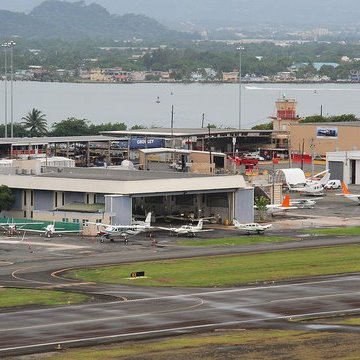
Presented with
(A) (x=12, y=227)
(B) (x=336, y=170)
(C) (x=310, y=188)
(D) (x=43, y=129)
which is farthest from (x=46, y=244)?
(D) (x=43, y=129)

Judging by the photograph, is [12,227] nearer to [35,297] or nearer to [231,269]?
[231,269]

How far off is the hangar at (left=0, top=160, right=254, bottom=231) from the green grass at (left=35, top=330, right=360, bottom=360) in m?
39.6

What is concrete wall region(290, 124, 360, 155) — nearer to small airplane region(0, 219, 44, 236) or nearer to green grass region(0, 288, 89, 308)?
small airplane region(0, 219, 44, 236)

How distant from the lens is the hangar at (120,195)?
93312mm

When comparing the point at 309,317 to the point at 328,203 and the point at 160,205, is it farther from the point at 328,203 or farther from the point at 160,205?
the point at 328,203

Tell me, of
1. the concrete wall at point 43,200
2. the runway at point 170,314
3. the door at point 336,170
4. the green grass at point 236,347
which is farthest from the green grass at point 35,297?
the door at point 336,170

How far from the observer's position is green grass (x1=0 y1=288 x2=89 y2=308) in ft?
202

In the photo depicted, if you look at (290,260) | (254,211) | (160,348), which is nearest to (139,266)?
(290,260)

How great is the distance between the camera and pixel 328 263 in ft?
247

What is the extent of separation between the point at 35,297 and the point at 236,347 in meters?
14.5

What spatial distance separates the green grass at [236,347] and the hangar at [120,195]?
130 ft

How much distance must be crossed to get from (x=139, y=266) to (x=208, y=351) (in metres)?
24.4

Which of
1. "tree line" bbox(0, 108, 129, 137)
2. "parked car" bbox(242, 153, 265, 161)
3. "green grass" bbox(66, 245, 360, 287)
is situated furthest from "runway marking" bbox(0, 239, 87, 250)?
"tree line" bbox(0, 108, 129, 137)

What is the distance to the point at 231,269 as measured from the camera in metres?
73.0
